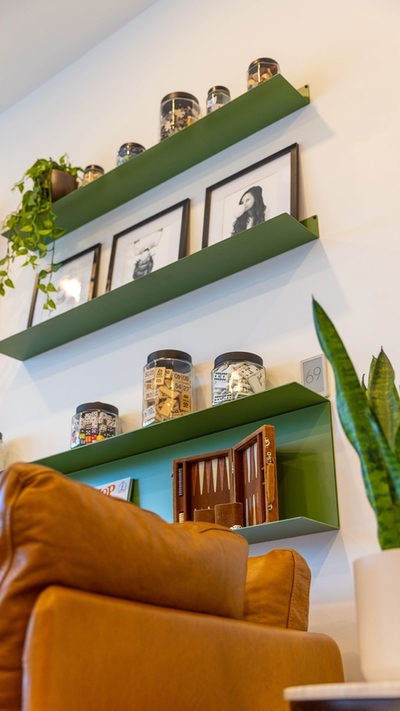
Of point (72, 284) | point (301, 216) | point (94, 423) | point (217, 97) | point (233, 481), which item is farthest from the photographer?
point (72, 284)

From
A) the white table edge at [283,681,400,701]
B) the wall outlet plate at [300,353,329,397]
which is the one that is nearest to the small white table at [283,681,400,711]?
the white table edge at [283,681,400,701]

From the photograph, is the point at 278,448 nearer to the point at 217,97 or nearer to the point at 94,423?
the point at 94,423

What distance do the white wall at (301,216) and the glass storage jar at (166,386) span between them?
0.10 meters

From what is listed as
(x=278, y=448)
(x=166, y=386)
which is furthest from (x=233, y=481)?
(x=166, y=386)

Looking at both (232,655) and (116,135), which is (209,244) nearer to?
(116,135)

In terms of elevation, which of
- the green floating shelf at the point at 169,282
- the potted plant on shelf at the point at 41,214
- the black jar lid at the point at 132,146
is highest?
the black jar lid at the point at 132,146

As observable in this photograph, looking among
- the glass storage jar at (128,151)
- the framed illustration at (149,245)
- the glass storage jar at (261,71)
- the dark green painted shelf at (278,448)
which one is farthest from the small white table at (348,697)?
the glass storage jar at (128,151)

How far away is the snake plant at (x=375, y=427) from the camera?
1.29m

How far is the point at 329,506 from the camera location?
2113mm

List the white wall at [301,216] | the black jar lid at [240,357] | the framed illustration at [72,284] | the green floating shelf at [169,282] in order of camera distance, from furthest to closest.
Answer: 1. the framed illustration at [72,284]
2. the green floating shelf at [169,282]
3. the black jar lid at [240,357]
4. the white wall at [301,216]

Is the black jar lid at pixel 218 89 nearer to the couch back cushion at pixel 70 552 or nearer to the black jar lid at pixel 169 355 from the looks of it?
the black jar lid at pixel 169 355

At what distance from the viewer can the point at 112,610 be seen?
1065 mm

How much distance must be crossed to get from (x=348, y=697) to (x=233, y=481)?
3.90ft

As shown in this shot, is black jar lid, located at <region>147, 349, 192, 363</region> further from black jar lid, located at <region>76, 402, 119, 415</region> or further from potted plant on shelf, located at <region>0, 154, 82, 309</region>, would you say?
potted plant on shelf, located at <region>0, 154, 82, 309</region>
